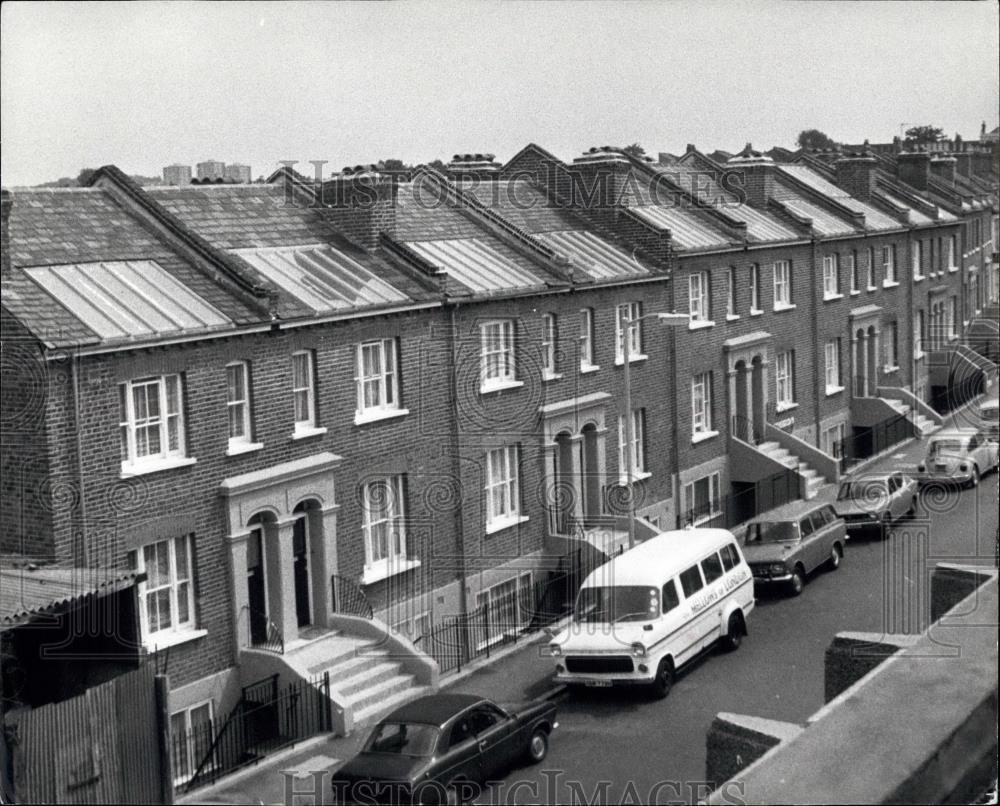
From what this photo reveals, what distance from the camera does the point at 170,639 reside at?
10.4 meters

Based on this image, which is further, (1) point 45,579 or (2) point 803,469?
(2) point 803,469

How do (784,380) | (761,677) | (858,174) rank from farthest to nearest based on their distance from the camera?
(858,174)
(784,380)
(761,677)

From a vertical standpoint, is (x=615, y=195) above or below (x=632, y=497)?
above

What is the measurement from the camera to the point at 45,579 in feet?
31.0

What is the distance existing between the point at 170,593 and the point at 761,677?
5.11 meters

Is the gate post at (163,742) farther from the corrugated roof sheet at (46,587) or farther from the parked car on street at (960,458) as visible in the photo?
the parked car on street at (960,458)

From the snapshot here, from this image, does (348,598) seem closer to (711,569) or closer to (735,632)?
(711,569)

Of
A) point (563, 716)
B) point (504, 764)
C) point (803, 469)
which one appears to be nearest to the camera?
point (504, 764)

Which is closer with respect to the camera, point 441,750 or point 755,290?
point 441,750

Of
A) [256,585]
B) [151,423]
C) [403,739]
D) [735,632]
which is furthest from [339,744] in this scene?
[735,632]

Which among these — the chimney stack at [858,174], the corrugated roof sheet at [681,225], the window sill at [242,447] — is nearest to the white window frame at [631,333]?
the corrugated roof sheet at [681,225]

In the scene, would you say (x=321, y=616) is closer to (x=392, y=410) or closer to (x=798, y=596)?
(x=392, y=410)

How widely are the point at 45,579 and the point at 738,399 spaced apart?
6712 millimetres

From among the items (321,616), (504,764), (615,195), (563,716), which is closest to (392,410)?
(321,616)
